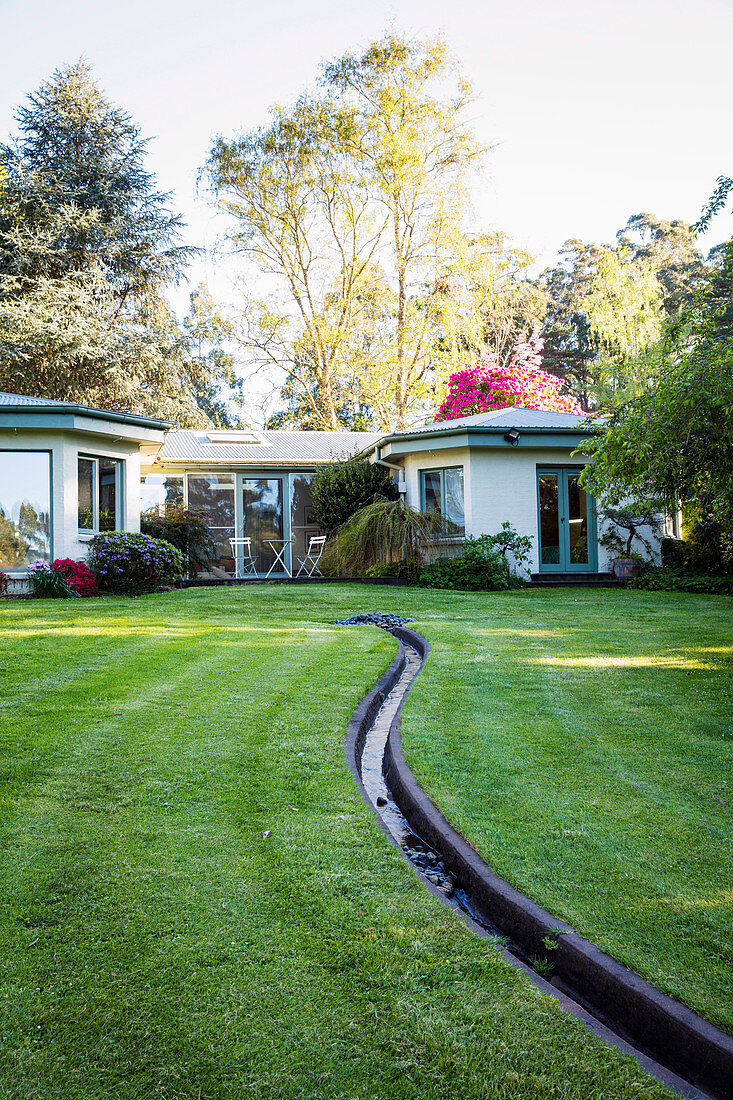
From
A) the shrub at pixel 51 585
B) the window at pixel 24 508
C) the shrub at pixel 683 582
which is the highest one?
the window at pixel 24 508

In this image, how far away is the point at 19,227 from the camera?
72.4 feet

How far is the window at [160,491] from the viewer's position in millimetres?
17828

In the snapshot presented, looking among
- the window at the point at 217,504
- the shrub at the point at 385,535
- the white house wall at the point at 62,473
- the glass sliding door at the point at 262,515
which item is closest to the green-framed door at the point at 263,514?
the glass sliding door at the point at 262,515

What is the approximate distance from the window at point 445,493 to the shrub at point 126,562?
17.6 feet

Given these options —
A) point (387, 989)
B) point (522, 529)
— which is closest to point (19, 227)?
point (522, 529)

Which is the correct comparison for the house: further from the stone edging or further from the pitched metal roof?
the stone edging

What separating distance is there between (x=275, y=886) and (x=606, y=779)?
171 cm

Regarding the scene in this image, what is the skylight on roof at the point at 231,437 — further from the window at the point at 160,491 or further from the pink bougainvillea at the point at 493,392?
the pink bougainvillea at the point at 493,392

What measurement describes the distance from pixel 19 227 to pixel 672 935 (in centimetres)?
2544

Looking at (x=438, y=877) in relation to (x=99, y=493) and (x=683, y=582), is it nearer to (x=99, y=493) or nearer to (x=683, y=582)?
(x=683, y=582)

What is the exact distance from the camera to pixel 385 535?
44.9 ft

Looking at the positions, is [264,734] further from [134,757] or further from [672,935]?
[672,935]

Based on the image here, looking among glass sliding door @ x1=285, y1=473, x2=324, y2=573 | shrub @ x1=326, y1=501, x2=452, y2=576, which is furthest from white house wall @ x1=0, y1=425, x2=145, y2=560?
glass sliding door @ x1=285, y1=473, x2=324, y2=573

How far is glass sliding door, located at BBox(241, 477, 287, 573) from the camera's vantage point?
18.1m
